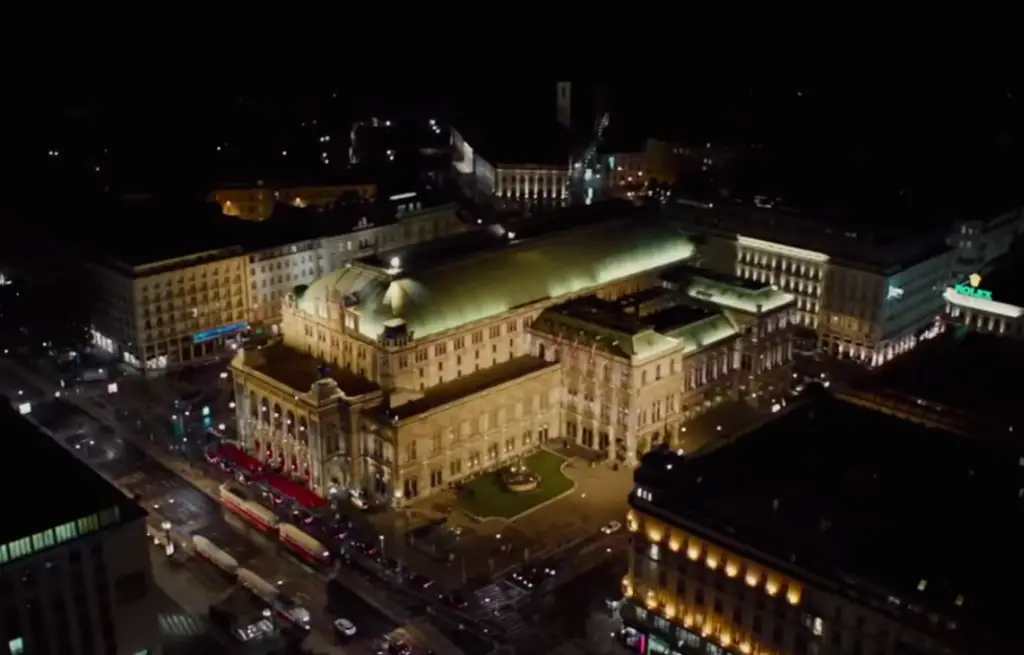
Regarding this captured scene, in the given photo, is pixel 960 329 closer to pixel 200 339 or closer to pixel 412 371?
pixel 412 371

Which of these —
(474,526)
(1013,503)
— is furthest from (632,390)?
(1013,503)

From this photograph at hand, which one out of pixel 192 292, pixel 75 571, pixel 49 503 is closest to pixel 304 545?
pixel 75 571

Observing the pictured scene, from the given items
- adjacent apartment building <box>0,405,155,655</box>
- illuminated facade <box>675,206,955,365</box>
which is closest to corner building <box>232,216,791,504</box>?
illuminated facade <box>675,206,955,365</box>

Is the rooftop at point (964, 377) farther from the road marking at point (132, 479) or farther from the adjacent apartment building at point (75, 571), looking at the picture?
the road marking at point (132, 479)

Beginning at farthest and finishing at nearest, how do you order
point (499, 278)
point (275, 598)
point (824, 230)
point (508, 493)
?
point (824, 230) < point (499, 278) < point (508, 493) < point (275, 598)

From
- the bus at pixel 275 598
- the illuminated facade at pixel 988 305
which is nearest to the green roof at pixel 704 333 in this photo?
Answer: the illuminated facade at pixel 988 305

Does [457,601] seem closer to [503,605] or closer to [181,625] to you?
[503,605]

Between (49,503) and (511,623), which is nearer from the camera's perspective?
(49,503)

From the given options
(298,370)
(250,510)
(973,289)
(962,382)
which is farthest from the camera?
(973,289)
